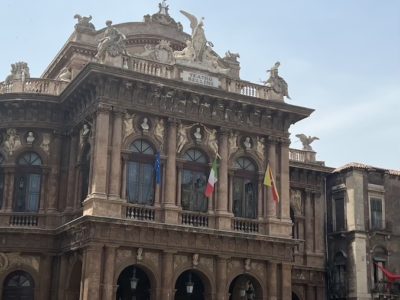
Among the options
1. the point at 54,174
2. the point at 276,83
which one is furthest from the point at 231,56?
the point at 54,174

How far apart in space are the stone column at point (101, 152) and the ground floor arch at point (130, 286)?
3.48 meters

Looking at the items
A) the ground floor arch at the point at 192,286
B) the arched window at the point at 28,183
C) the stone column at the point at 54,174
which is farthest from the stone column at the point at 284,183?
the arched window at the point at 28,183

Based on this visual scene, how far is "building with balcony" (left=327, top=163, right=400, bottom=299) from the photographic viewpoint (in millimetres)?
31969

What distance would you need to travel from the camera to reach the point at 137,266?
2456 cm

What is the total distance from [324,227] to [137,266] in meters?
12.4

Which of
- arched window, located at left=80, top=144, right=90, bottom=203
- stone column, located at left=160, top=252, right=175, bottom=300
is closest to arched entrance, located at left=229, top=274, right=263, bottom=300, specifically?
stone column, located at left=160, top=252, right=175, bottom=300

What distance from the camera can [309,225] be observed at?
33.5 meters

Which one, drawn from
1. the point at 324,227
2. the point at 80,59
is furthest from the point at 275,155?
the point at 80,59

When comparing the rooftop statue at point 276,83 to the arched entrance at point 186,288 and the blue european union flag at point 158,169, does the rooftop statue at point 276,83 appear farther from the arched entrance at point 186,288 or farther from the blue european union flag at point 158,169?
the arched entrance at point 186,288

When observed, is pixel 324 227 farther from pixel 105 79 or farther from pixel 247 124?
pixel 105 79

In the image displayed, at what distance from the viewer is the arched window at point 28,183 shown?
1076 inches

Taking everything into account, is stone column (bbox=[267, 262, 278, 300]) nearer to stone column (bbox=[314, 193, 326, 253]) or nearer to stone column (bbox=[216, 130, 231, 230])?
stone column (bbox=[216, 130, 231, 230])

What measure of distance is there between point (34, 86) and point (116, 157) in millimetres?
6043

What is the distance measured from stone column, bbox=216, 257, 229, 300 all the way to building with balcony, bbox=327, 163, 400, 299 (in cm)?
886
